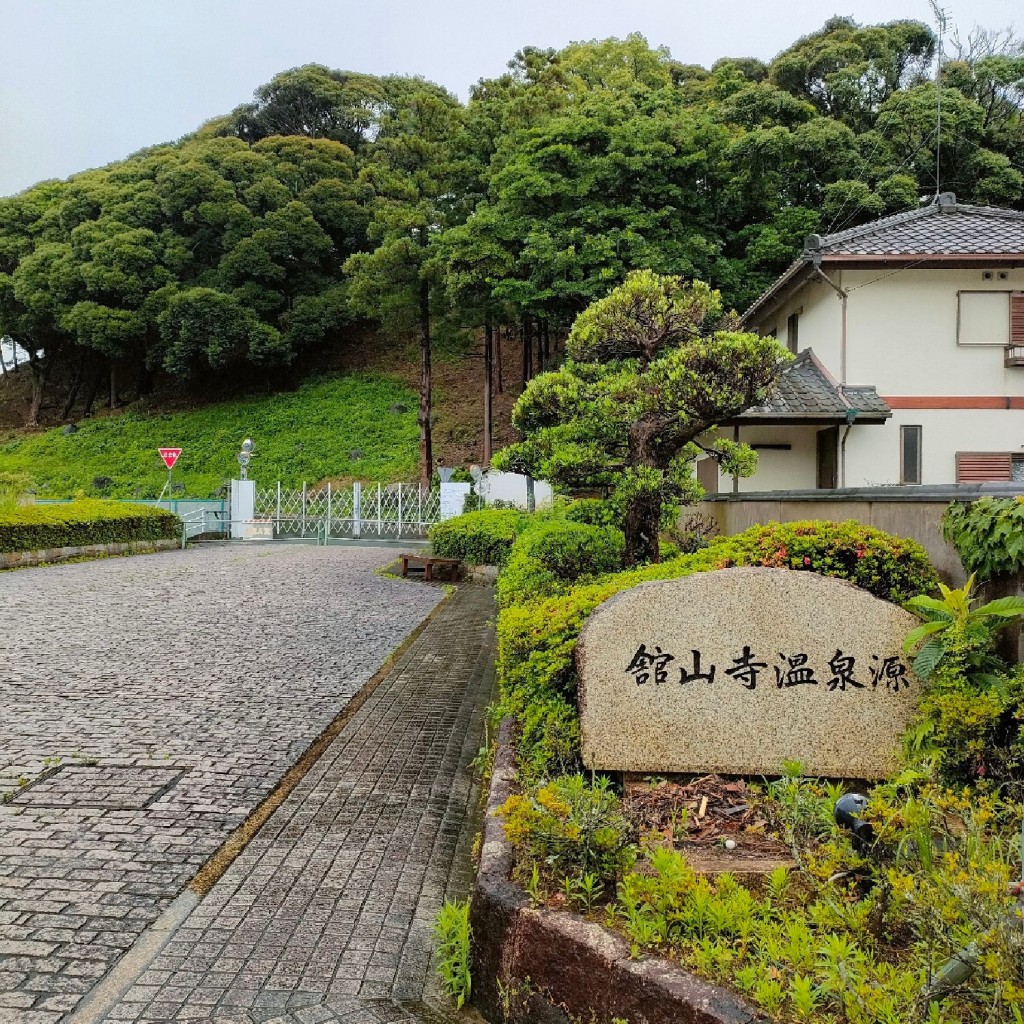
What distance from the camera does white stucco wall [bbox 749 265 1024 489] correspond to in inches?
551

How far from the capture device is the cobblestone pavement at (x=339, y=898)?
279 centimetres

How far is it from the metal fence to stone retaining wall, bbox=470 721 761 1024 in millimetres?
22962

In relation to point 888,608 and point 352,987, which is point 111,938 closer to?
point 352,987

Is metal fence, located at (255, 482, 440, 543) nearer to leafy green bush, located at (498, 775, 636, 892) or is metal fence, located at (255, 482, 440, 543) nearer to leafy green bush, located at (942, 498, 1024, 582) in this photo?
leafy green bush, located at (942, 498, 1024, 582)

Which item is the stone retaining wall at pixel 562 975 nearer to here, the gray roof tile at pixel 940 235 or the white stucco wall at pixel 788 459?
the white stucco wall at pixel 788 459

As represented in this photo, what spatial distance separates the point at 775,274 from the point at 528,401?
64.2 feet

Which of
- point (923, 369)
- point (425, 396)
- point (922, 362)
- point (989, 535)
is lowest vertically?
point (989, 535)

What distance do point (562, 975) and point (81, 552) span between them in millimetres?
19217

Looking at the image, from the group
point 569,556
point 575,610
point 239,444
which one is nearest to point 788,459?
point 569,556

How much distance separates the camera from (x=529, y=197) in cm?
2366

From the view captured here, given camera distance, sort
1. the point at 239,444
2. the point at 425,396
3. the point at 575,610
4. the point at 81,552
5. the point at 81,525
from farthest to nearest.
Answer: the point at 239,444, the point at 425,396, the point at 81,552, the point at 81,525, the point at 575,610

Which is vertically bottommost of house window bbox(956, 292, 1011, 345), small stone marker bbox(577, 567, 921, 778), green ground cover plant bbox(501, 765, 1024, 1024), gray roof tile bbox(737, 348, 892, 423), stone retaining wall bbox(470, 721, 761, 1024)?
stone retaining wall bbox(470, 721, 761, 1024)

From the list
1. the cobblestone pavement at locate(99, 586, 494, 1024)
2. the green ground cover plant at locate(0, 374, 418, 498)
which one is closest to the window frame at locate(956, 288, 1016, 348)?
the cobblestone pavement at locate(99, 586, 494, 1024)

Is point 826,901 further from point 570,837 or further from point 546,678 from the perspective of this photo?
point 546,678
